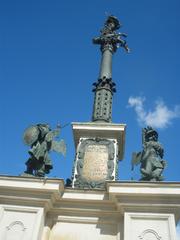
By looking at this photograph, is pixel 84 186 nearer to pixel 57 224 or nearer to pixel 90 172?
pixel 90 172

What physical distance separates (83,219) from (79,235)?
423 mm

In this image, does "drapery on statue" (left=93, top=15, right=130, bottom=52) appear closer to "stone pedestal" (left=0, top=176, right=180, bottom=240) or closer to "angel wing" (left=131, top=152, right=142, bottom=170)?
"angel wing" (left=131, top=152, right=142, bottom=170)

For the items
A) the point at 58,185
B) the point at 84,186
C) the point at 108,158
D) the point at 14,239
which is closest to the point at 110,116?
the point at 108,158

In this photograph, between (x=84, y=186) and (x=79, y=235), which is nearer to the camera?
(x=79, y=235)

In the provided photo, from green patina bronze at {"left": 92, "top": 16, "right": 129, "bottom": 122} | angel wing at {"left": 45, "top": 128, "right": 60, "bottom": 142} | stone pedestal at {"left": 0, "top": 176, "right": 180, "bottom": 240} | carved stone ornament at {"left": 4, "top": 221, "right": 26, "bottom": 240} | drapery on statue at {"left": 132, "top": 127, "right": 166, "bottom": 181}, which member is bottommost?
carved stone ornament at {"left": 4, "top": 221, "right": 26, "bottom": 240}

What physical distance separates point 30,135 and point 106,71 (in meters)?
4.86

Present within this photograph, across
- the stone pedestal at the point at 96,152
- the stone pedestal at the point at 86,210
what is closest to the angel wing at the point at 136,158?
the stone pedestal at the point at 96,152

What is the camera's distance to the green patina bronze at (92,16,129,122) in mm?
13852

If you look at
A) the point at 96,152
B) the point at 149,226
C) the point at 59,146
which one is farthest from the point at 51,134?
the point at 149,226

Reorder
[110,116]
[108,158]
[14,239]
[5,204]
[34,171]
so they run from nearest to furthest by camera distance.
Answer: [14,239] → [5,204] → [34,171] → [108,158] → [110,116]

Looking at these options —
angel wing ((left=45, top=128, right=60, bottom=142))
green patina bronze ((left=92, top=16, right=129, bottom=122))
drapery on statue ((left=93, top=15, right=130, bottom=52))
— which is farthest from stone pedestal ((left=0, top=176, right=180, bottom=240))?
drapery on statue ((left=93, top=15, right=130, bottom=52))

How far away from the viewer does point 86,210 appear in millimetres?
10266

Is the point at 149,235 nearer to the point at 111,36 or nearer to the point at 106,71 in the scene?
the point at 106,71

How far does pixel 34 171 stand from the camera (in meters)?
11.2
